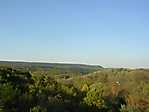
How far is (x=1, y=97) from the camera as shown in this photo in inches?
484

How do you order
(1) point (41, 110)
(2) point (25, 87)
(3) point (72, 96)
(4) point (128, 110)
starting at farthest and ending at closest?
(3) point (72, 96) < (2) point (25, 87) < (4) point (128, 110) < (1) point (41, 110)

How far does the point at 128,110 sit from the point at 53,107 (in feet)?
11.5

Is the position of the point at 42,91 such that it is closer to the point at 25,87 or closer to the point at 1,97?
the point at 25,87

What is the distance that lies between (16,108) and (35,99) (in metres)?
1.77

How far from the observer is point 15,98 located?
13.1 meters

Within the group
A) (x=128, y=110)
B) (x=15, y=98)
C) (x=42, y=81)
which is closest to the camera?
(x=15, y=98)

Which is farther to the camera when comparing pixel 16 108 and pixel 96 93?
pixel 96 93

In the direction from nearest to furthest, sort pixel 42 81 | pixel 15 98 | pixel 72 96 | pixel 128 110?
pixel 15 98
pixel 128 110
pixel 72 96
pixel 42 81

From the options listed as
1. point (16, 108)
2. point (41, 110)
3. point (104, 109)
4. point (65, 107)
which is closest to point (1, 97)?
point (16, 108)

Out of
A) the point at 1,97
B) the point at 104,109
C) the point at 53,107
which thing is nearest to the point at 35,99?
the point at 53,107

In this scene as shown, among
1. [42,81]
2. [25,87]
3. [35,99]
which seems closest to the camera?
[35,99]

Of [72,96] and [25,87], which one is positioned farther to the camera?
[72,96]

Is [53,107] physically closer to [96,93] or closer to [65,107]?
[65,107]

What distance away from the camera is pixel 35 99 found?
13961mm
